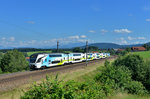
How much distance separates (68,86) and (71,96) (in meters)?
Answer: 0.80

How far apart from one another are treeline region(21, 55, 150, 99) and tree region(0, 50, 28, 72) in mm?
38769

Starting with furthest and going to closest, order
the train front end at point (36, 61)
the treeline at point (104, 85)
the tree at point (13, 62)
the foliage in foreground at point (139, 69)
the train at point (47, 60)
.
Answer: the tree at point (13, 62), the train at point (47, 60), the train front end at point (36, 61), the foliage in foreground at point (139, 69), the treeline at point (104, 85)

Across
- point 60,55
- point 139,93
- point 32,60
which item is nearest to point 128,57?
point 139,93

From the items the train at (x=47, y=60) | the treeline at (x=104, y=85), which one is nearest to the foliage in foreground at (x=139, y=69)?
the treeline at (x=104, y=85)

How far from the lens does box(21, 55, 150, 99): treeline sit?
21.9ft

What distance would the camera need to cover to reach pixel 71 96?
6957 mm

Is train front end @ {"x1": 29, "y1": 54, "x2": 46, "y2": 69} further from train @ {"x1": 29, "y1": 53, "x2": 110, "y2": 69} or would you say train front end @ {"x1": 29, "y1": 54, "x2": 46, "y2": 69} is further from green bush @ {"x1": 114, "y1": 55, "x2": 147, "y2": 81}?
green bush @ {"x1": 114, "y1": 55, "x2": 147, "y2": 81}

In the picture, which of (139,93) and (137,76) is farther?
(137,76)

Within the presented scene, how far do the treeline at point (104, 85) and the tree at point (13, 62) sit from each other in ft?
127

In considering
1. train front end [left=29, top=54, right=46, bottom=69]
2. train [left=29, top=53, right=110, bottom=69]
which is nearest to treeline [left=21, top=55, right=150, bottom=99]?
train front end [left=29, top=54, right=46, bottom=69]

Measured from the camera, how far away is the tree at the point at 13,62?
53434 millimetres

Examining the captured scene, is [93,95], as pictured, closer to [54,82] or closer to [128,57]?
[54,82]

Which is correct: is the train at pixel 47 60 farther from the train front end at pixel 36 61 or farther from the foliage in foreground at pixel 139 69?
the foliage in foreground at pixel 139 69

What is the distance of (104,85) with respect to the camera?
15055 mm
